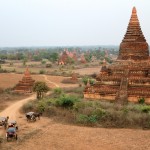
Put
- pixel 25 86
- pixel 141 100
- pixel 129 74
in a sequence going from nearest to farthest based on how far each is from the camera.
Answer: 1. pixel 141 100
2. pixel 129 74
3. pixel 25 86

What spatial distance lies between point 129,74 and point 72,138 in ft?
29.7

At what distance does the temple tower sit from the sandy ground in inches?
335

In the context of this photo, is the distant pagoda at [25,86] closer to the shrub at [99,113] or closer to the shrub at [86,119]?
the shrub at [86,119]

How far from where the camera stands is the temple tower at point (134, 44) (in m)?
25.1

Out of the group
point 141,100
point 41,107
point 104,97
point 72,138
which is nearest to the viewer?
point 72,138

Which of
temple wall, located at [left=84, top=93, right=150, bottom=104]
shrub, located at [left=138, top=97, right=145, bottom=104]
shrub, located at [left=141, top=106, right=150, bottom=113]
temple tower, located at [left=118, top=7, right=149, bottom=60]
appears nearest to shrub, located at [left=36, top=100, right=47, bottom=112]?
temple wall, located at [left=84, top=93, right=150, bottom=104]

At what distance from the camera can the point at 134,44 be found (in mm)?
25281

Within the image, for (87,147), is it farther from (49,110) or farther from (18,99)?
(18,99)

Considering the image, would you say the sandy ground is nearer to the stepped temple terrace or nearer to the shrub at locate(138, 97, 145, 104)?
the shrub at locate(138, 97, 145, 104)

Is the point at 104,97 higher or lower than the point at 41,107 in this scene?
higher

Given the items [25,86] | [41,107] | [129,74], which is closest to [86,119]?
[41,107]

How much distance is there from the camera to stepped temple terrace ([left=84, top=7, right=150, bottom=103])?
22844 millimetres

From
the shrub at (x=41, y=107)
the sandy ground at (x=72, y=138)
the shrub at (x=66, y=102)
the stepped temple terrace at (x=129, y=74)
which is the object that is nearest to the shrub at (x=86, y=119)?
Answer: the sandy ground at (x=72, y=138)

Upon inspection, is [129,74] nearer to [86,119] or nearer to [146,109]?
[146,109]
